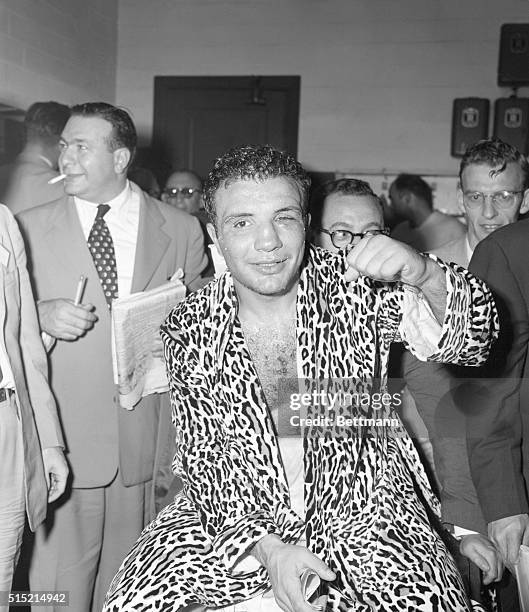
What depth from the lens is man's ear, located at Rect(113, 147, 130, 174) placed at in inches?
88.3

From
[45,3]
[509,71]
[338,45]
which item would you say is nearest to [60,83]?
[45,3]

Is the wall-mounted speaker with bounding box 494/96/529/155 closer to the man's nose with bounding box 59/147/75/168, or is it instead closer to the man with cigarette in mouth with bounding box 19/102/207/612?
the man with cigarette in mouth with bounding box 19/102/207/612

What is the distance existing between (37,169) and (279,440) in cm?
157

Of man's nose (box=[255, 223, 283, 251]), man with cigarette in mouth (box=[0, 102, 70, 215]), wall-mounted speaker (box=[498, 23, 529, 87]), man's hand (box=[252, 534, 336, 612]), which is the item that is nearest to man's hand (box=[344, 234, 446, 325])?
man's nose (box=[255, 223, 283, 251])

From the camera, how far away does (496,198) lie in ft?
7.09

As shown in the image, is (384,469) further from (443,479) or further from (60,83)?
(60,83)

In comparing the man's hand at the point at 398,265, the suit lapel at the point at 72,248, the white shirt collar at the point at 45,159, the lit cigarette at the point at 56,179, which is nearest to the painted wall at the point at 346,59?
the white shirt collar at the point at 45,159

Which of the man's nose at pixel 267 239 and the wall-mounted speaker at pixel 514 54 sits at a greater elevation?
the wall-mounted speaker at pixel 514 54

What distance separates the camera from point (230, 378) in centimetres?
152

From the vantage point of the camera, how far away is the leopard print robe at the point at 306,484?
142 cm

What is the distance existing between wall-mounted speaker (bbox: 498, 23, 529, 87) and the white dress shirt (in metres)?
3.20

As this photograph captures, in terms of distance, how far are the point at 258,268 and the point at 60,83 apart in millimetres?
3207

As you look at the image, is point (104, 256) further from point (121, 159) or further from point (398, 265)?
point (398, 265)

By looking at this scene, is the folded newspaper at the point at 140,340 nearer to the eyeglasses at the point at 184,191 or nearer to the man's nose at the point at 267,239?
the man's nose at the point at 267,239
